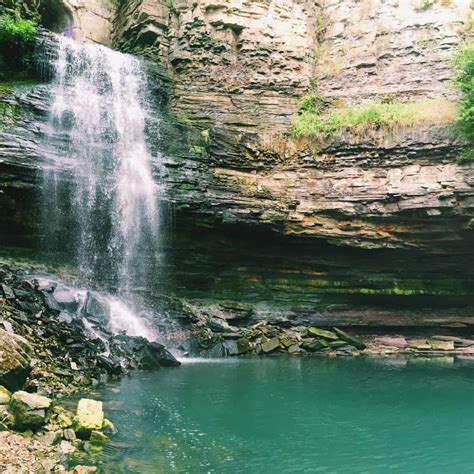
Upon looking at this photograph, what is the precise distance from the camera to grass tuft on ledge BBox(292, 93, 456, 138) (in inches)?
801

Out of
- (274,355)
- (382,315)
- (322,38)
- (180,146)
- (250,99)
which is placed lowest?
(274,355)

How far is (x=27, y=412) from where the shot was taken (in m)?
7.66

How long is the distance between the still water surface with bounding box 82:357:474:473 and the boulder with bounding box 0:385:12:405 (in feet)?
5.60

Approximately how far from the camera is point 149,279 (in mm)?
20891

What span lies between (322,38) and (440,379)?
1875 cm

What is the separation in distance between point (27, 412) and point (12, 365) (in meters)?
1.30

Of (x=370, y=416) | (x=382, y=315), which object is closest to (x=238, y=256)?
(x=382, y=315)

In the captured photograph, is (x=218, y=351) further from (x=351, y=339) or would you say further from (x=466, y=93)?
(x=466, y=93)

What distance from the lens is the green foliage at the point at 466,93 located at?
1904 cm

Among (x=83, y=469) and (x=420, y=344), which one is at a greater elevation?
(x=83, y=469)

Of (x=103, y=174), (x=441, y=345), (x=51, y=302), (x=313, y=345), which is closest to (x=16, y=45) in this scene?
(x=103, y=174)

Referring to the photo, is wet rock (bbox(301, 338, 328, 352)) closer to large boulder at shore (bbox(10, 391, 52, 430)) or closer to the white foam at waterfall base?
the white foam at waterfall base

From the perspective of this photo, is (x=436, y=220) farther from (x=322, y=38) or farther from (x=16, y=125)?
(x=16, y=125)

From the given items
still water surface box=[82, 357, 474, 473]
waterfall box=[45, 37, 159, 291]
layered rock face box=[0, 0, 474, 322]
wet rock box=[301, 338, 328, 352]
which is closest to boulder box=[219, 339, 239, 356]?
layered rock face box=[0, 0, 474, 322]
